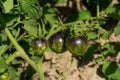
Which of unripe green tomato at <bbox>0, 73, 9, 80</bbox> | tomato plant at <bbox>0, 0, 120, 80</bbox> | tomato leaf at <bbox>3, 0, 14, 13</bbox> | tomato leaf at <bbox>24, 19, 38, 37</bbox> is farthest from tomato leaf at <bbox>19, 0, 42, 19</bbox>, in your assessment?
unripe green tomato at <bbox>0, 73, 9, 80</bbox>

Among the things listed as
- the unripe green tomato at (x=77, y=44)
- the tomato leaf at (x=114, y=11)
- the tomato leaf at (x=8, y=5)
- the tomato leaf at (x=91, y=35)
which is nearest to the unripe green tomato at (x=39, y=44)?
the unripe green tomato at (x=77, y=44)

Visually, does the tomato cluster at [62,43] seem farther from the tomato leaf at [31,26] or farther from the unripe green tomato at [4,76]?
the unripe green tomato at [4,76]

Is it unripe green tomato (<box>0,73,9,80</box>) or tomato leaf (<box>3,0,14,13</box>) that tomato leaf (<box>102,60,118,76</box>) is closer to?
unripe green tomato (<box>0,73,9,80</box>)

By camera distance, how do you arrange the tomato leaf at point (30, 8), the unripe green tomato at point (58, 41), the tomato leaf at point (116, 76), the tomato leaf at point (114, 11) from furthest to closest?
the tomato leaf at point (114, 11)
the tomato leaf at point (116, 76)
the unripe green tomato at point (58, 41)
the tomato leaf at point (30, 8)

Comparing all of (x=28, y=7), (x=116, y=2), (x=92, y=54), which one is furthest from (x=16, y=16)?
(x=116, y=2)

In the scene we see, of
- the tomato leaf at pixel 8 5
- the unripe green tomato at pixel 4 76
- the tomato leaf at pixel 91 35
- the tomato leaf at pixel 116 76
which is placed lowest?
the tomato leaf at pixel 116 76

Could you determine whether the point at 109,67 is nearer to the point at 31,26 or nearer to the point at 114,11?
the point at 114,11

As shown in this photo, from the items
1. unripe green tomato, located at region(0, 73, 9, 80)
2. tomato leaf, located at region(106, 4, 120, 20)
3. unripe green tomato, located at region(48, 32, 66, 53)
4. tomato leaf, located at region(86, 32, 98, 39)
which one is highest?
unripe green tomato, located at region(48, 32, 66, 53)

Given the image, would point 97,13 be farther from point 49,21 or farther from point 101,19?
point 49,21
